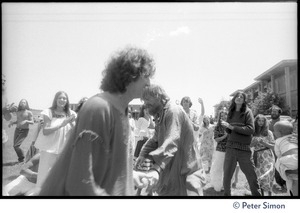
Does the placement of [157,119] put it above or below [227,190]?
above

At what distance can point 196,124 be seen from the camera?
126 inches

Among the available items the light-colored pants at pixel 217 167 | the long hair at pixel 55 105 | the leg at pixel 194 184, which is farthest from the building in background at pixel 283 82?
the long hair at pixel 55 105

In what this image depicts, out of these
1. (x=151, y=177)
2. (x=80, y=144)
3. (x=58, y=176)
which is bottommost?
(x=151, y=177)

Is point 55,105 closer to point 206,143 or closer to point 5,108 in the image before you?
point 5,108

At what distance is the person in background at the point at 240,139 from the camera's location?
2.68m

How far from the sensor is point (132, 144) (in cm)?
153

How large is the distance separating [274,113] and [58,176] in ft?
8.36

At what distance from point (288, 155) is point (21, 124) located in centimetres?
235

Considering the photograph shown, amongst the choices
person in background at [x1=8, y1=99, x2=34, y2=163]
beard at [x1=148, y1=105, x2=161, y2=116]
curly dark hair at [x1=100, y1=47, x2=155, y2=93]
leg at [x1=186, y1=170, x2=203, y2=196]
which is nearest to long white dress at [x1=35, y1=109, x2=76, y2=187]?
person in background at [x1=8, y1=99, x2=34, y2=163]

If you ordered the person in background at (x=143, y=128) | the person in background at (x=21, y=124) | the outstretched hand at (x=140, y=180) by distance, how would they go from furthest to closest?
the person in background at (x=143, y=128)
the person in background at (x=21, y=124)
the outstretched hand at (x=140, y=180)

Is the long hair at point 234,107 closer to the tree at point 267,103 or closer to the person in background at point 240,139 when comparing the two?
the person in background at point 240,139

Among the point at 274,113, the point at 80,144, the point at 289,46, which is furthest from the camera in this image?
the point at 274,113
